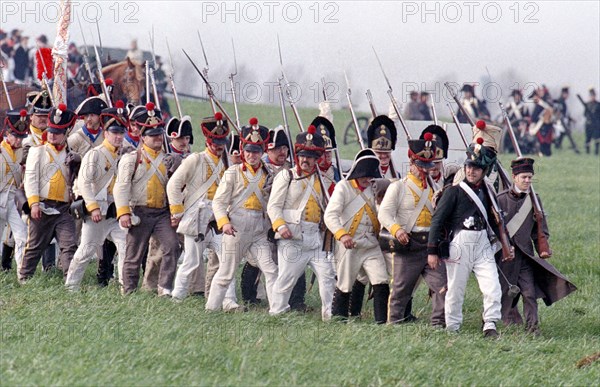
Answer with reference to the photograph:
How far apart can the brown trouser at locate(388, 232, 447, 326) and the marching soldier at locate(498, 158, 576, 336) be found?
75 centimetres

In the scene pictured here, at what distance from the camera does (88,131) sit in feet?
45.2

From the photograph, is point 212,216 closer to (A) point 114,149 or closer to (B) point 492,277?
(A) point 114,149

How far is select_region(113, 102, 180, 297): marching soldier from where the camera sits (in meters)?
12.6

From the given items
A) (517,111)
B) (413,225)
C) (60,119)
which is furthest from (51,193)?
(517,111)

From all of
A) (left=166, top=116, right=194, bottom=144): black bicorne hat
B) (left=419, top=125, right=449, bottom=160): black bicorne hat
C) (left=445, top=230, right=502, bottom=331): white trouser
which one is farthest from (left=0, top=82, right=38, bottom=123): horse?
(left=445, top=230, right=502, bottom=331): white trouser

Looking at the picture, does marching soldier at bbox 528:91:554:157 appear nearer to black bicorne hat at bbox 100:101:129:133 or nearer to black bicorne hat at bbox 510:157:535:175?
black bicorne hat at bbox 100:101:129:133

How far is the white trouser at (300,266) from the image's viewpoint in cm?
1187

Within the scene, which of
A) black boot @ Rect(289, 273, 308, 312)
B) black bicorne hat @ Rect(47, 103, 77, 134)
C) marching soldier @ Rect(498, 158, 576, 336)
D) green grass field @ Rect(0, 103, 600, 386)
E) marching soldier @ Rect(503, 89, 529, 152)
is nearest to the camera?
green grass field @ Rect(0, 103, 600, 386)

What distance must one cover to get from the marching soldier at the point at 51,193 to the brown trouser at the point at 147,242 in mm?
719

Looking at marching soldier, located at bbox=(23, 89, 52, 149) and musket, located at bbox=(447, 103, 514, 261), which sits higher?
marching soldier, located at bbox=(23, 89, 52, 149)

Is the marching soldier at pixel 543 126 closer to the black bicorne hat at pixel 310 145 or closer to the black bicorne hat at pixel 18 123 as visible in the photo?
the black bicorne hat at pixel 18 123

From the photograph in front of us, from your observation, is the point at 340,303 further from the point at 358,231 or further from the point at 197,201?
the point at 197,201

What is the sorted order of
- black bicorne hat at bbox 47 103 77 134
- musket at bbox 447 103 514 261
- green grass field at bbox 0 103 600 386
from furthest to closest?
black bicorne hat at bbox 47 103 77 134, musket at bbox 447 103 514 261, green grass field at bbox 0 103 600 386

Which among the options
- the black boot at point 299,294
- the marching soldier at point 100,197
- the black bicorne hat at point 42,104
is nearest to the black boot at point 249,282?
the black boot at point 299,294
